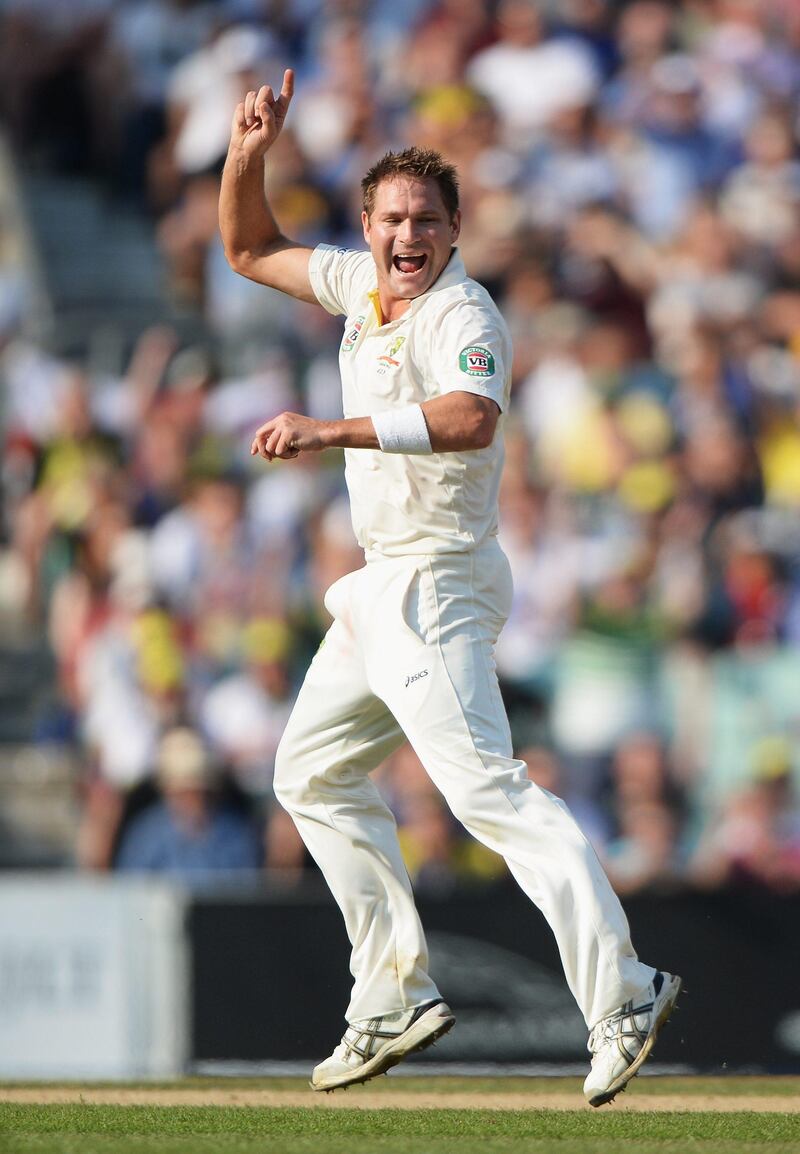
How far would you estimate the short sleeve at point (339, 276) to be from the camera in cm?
503

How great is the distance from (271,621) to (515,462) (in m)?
1.50

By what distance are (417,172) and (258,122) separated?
2.36 feet

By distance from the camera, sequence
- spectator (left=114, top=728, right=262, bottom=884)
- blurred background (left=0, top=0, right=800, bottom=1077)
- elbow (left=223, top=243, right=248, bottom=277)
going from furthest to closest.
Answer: spectator (left=114, top=728, right=262, bottom=884) < blurred background (left=0, top=0, right=800, bottom=1077) < elbow (left=223, top=243, right=248, bottom=277)

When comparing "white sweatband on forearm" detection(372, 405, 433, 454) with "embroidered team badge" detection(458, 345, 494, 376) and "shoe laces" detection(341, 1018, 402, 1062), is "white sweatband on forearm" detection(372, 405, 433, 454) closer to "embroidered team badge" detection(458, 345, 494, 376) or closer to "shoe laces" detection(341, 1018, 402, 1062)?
"embroidered team badge" detection(458, 345, 494, 376)

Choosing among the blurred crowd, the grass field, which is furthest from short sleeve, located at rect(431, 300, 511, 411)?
the blurred crowd

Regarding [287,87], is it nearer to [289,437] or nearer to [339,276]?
[339,276]

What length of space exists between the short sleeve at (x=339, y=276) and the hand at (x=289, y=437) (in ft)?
2.58

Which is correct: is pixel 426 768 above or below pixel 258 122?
below

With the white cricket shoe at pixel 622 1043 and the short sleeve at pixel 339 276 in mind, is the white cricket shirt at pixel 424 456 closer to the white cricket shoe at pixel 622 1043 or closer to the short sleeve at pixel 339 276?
the short sleeve at pixel 339 276

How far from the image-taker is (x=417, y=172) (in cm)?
467

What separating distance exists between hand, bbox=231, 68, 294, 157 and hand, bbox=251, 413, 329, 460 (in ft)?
3.86

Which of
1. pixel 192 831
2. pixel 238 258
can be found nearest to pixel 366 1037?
pixel 238 258

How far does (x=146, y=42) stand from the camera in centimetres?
1284

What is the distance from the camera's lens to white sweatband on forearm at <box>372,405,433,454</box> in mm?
4367
